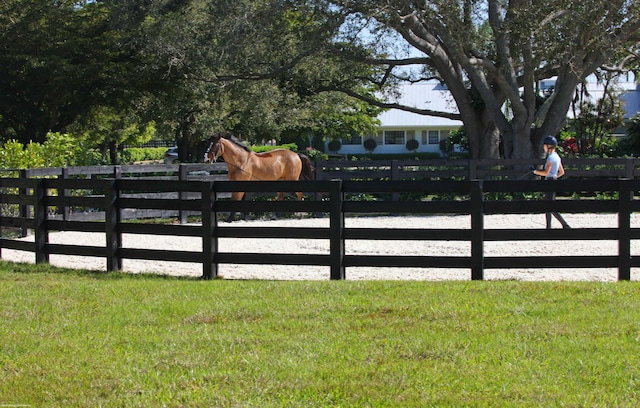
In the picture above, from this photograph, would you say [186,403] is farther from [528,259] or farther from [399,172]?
[399,172]

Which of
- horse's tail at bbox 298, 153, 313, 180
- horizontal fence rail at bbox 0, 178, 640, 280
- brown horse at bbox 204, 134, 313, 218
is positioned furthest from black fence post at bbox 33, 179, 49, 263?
horse's tail at bbox 298, 153, 313, 180

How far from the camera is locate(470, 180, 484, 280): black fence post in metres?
9.35

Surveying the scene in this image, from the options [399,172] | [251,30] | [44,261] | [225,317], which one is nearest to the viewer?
[225,317]

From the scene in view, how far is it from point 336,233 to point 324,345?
373 centimetres

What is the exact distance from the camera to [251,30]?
84.1 feet

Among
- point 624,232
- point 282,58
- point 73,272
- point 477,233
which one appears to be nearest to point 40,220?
point 73,272

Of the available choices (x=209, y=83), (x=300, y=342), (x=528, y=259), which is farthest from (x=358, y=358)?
(x=209, y=83)

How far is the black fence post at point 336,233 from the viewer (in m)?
9.67

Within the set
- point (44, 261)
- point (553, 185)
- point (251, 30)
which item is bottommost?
point (44, 261)

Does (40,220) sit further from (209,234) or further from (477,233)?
(477,233)

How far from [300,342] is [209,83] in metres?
25.9

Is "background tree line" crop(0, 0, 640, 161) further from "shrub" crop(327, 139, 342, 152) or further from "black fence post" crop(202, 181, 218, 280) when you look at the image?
"shrub" crop(327, 139, 342, 152)

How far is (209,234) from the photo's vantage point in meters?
10.0

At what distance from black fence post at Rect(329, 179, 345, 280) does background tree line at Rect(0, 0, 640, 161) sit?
44.4ft
